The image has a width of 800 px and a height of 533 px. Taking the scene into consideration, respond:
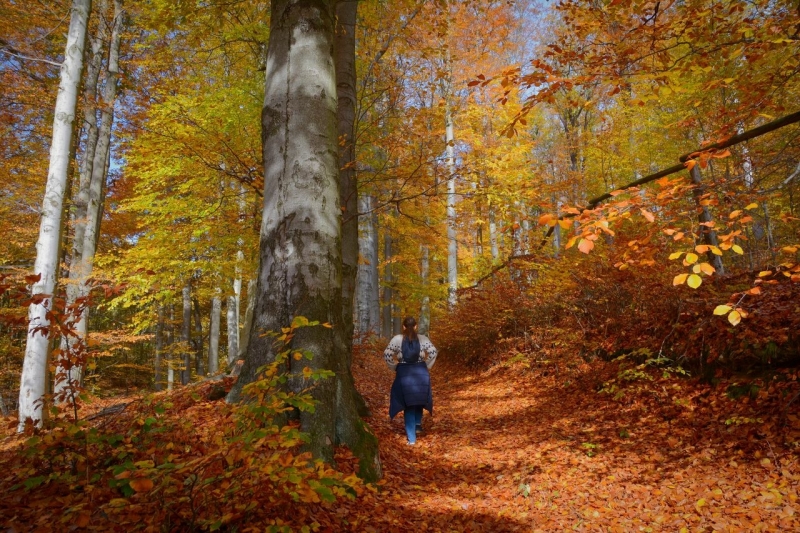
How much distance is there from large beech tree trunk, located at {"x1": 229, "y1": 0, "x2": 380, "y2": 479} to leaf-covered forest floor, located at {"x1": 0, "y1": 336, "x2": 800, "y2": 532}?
379 mm

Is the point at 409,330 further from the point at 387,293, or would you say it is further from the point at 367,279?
the point at 387,293

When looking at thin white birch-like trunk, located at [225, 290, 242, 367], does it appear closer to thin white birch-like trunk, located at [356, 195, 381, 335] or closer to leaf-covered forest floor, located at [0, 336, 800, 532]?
thin white birch-like trunk, located at [356, 195, 381, 335]

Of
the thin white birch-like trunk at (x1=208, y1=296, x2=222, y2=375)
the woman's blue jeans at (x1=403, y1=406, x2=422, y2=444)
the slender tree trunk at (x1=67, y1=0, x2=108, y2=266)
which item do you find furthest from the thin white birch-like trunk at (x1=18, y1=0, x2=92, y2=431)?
the thin white birch-like trunk at (x1=208, y1=296, x2=222, y2=375)

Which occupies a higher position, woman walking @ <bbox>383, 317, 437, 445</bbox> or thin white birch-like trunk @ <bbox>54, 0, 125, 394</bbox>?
thin white birch-like trunk @ <bbox>54, 0, 125, 394</bbox>

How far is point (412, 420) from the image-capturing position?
5629mm

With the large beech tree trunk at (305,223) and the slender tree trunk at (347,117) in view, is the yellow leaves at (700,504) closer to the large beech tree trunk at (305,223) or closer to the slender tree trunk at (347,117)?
the large beech tree trunk at (305,223)

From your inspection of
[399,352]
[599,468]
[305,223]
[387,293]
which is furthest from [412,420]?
[387,293]

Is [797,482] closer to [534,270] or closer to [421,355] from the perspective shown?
[421,355]

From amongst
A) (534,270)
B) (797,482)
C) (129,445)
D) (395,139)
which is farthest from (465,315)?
(129,445)

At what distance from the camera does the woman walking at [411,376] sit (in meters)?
5.54

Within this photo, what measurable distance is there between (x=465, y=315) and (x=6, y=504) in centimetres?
1037

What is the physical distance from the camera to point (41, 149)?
40.8 ft

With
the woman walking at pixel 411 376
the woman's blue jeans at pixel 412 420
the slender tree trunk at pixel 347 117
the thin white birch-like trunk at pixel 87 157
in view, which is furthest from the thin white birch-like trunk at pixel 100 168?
the woman's blue jeans at pixel 412 420

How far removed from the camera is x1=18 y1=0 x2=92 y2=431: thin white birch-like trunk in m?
6.29
